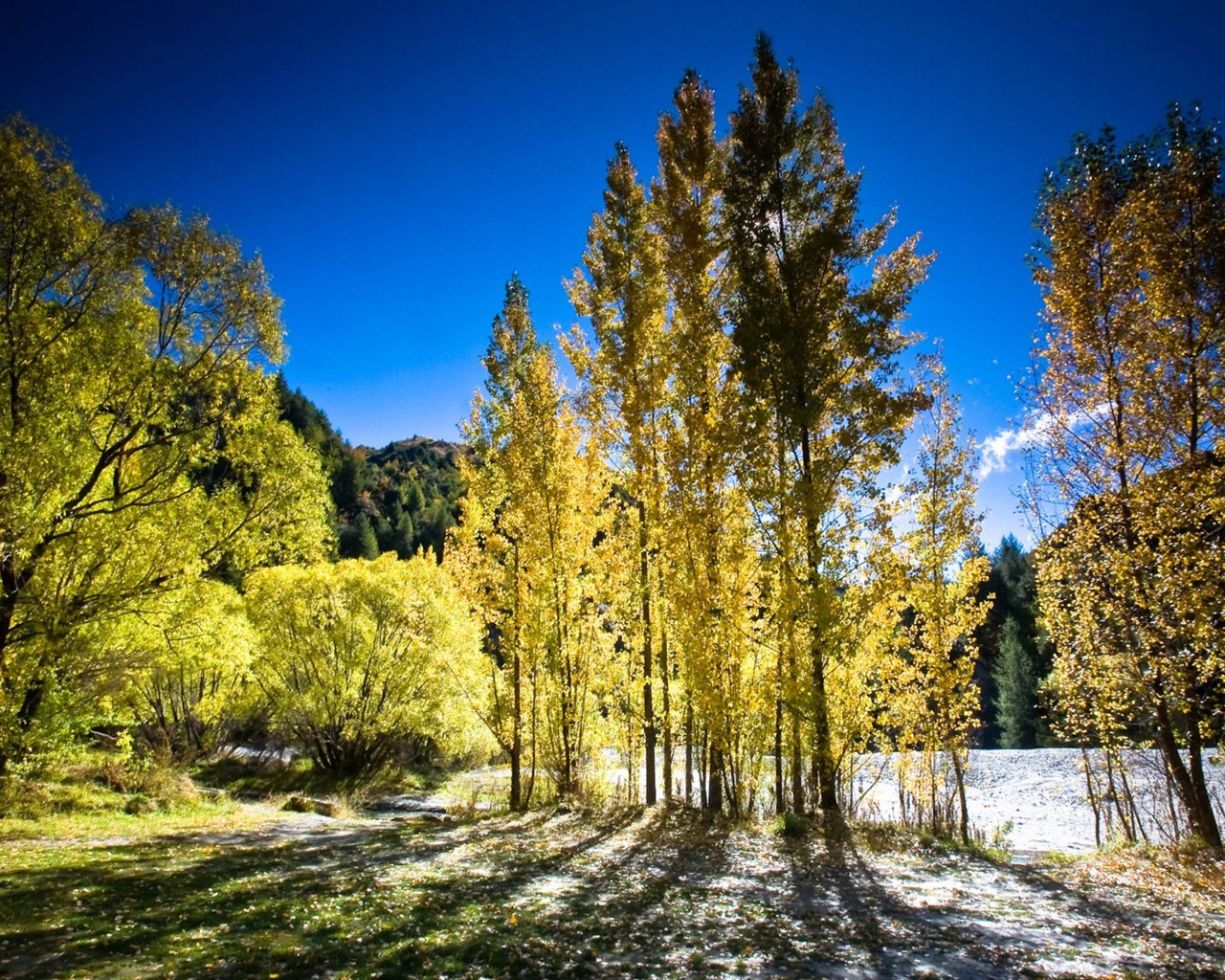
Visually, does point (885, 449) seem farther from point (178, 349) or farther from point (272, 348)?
point (178, 349)

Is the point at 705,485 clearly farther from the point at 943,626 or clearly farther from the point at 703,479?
the point at 943,626

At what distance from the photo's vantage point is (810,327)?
10.1 metres

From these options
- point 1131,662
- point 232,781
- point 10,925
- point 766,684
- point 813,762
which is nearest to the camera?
point 10,925

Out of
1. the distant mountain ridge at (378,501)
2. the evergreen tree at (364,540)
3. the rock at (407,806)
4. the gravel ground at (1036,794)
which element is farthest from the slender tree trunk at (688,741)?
the evergreen tree at (364,540)

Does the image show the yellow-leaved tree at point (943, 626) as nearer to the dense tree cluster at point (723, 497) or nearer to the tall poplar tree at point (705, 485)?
the dense tree cluster at point (723, 497)

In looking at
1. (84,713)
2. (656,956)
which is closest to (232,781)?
(84,713)

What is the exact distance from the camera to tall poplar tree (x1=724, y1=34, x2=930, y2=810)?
9516mm

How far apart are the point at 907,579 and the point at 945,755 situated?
24.1ft

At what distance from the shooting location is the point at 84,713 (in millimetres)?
10688

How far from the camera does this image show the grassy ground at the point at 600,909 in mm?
4492

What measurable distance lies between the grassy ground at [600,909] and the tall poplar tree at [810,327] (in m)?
2.71

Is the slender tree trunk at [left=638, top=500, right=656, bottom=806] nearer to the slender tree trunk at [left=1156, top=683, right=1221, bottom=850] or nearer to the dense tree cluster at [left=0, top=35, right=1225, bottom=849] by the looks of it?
the dense tree cluster at [left=0, top=35, right=1225, bottom=849]

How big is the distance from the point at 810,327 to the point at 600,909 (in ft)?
28.3

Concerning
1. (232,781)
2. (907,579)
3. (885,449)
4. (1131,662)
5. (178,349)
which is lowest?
(232,781)
